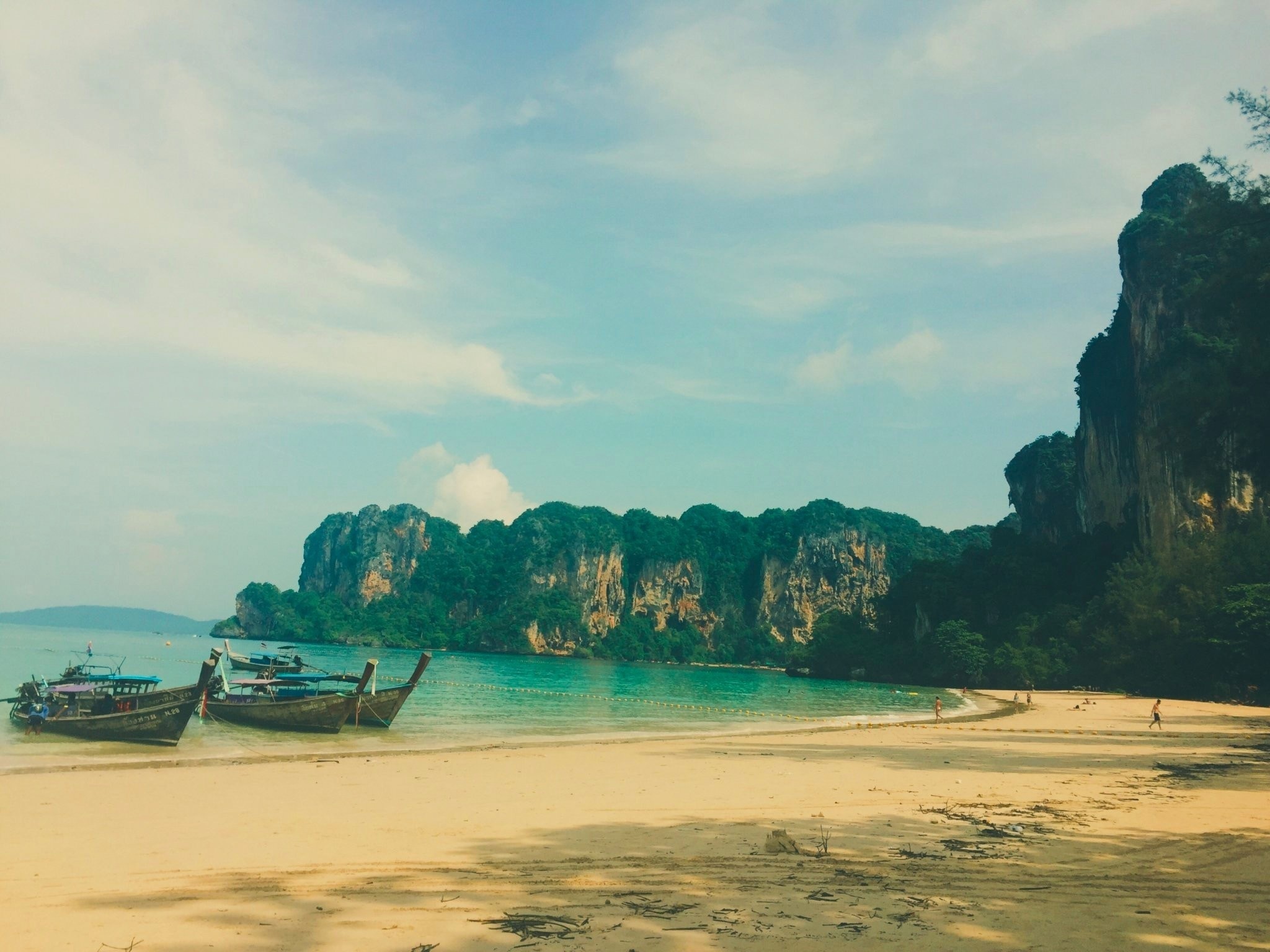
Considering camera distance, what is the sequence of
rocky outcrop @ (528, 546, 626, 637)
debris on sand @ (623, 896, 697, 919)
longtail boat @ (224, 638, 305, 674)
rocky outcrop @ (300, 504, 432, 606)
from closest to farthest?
debris on sand @ (623, 896, 697, 919), longtail boat @ (224, 638, 305, 674), rocky outcrop @ (528, 546, 626, 637), rocky outcrop @ (300, 504, 432, 606)

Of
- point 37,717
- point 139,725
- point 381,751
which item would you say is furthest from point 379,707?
point 37,717

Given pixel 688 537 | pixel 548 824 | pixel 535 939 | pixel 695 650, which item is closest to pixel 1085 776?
pixel 548 824

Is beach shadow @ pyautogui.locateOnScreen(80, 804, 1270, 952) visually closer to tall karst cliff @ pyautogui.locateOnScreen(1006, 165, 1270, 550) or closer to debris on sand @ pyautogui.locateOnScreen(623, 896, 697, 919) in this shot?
debris on sand @ pyautogui.locateOnScreen(623, 896, 697, 919)

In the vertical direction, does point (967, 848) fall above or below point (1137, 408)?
below

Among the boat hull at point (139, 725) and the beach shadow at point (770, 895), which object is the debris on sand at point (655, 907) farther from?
the boat hull at point (139, 725)

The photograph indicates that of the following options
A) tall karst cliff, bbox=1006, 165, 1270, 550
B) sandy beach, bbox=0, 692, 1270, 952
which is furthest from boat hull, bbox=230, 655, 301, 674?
tall karst cliff, bbox=1006, 165, 1270, 550

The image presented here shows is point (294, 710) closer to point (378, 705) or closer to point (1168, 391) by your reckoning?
point (378, 705)

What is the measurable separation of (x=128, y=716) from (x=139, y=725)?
13.0 inches

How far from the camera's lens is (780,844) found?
7.86m

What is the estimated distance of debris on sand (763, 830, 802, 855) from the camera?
7.81 m

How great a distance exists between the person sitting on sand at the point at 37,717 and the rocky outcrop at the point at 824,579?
13616cm

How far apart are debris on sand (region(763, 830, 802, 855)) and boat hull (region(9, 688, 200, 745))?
17739 millimetres

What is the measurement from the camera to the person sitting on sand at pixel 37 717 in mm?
21484

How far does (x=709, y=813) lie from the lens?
10531 mm
